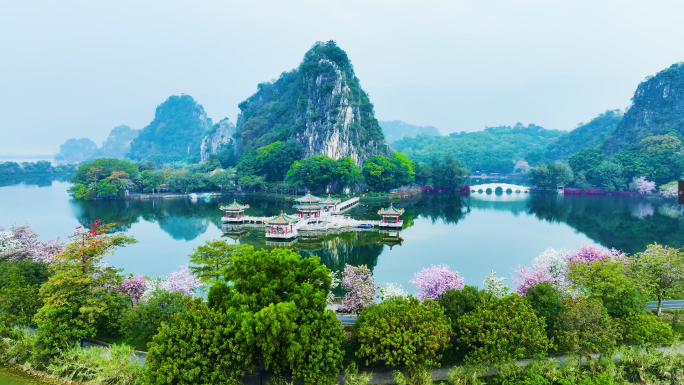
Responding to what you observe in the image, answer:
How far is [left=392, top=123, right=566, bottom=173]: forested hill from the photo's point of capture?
87.1 meters

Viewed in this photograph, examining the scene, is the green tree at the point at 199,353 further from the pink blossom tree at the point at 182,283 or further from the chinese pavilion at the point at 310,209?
the chinese pavilion at the point at 310,209

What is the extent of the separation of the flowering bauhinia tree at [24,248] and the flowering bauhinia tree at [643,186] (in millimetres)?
59205

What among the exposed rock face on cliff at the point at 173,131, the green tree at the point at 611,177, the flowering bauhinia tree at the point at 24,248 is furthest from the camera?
the exposed rock face on cliff at the point at 173,131

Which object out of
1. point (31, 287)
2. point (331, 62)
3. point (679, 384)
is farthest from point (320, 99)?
point (679, 384)

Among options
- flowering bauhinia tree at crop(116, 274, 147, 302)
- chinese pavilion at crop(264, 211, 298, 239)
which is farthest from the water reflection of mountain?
flowering bauhinia tree at crop(116, 274, 147, 302)

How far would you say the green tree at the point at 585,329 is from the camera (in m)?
11.7

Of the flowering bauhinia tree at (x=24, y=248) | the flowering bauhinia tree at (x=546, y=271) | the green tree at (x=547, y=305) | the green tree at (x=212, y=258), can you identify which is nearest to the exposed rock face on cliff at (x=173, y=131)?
the flowering bauhinia tree at (x=24, y=248)

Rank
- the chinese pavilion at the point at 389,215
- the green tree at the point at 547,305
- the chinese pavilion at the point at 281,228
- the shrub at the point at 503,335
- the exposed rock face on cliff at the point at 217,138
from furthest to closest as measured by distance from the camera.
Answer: the exposed rock face on cliff at the point at 217,138, the chinese pavilion at the point at 389,215, the chinese pavilion at the point at 281,228, the green tree at the point at 547,305, the shrub at the point at 503,335

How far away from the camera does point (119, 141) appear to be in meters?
173

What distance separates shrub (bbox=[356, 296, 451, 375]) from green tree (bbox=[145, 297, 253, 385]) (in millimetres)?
3370

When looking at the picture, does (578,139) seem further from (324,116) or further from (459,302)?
(459,302)

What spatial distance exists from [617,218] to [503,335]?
108 feet

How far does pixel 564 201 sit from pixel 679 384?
42.7 m

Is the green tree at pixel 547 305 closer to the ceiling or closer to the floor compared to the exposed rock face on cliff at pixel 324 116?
closer to the floor
